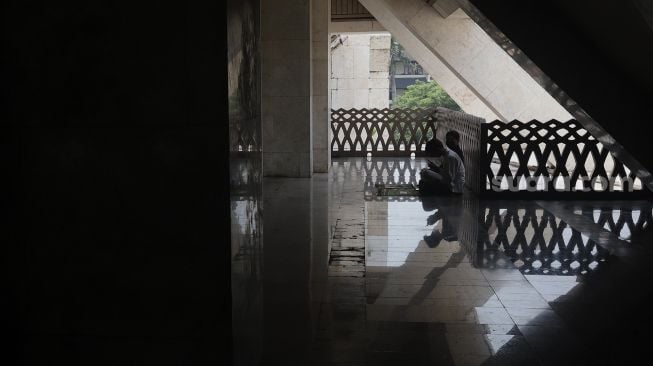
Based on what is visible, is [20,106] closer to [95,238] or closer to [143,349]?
[95,238]

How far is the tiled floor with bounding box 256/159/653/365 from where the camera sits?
13.0 ft

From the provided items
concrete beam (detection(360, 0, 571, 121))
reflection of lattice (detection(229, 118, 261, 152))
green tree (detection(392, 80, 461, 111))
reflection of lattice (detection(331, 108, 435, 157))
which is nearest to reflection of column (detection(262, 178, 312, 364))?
reflection of lattice (detection(229, 118, 261, 152))

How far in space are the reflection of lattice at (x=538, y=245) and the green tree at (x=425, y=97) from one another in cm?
2829

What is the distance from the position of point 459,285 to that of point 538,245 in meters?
1.85

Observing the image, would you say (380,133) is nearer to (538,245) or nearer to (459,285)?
(538,245)

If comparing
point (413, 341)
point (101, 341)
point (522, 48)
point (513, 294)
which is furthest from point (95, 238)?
point (522, 48)

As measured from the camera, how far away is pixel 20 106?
3.11 m

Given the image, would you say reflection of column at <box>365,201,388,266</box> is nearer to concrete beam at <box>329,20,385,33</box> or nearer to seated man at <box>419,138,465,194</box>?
seated man at <box>419,138,465,194</box>

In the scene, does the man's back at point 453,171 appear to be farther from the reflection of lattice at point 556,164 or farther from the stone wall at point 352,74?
the stone wall at point 352,74

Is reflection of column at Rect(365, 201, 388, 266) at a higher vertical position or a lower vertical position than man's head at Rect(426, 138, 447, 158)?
lower

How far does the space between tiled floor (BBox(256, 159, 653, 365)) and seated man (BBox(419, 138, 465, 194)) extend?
96cm

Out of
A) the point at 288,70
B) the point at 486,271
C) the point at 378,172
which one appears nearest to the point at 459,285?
the point at 486,271

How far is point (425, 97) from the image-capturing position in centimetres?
3672

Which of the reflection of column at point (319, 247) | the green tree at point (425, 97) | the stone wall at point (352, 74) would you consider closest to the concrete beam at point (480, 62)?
the reflection of column at point (319, 247)
